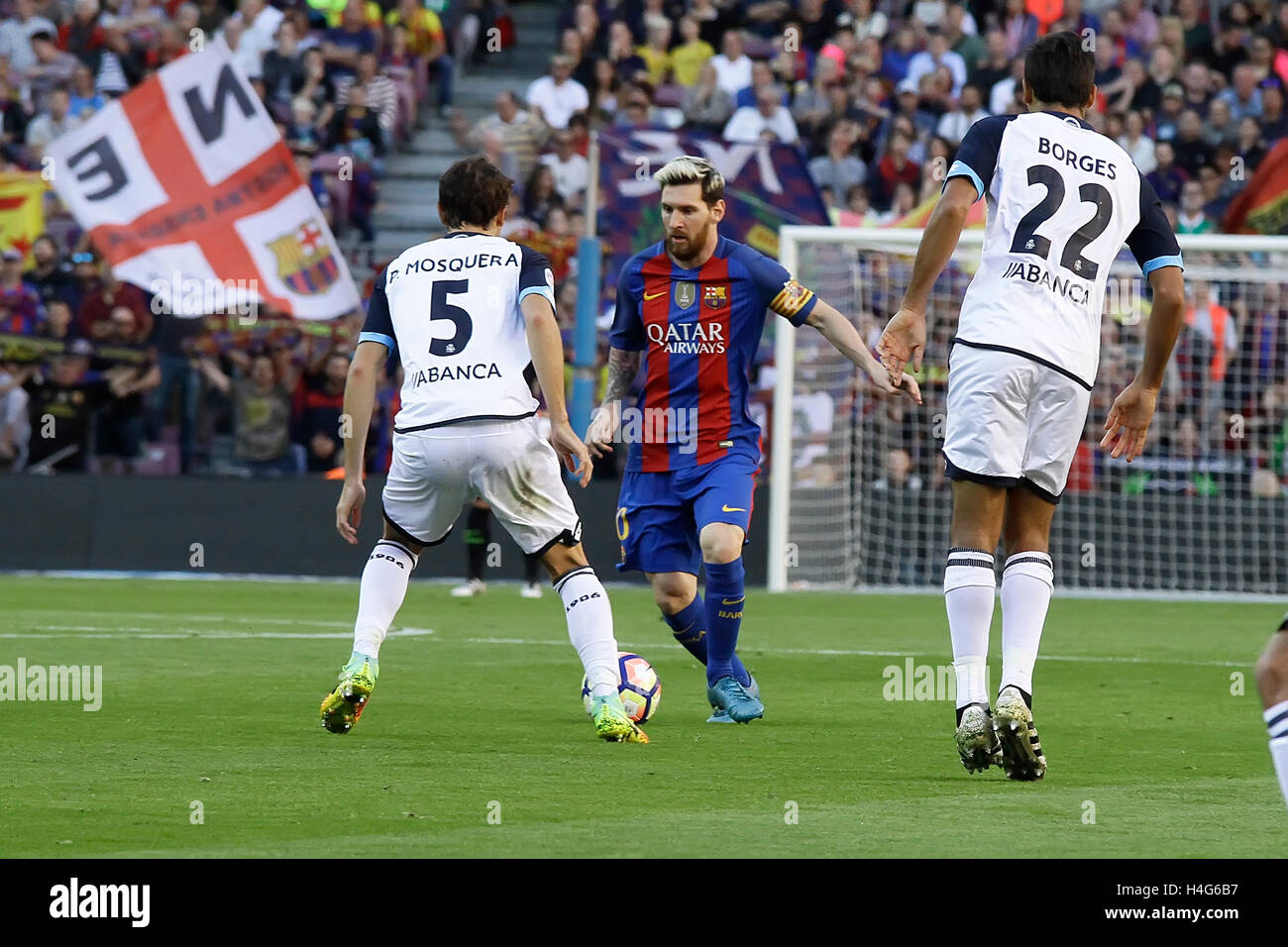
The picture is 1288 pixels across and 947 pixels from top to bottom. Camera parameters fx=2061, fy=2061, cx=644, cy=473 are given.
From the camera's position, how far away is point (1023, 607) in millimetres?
6453

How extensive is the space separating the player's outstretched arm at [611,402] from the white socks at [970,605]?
1960mm

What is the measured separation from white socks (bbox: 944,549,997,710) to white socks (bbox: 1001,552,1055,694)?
0.07 m

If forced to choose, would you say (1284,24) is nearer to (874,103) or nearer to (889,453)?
(874,103)

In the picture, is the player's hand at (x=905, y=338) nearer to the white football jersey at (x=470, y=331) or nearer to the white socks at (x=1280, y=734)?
the white football jersey at (x=470, y=331)

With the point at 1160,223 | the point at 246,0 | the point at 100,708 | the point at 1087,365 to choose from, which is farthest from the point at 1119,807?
the point at 246,0

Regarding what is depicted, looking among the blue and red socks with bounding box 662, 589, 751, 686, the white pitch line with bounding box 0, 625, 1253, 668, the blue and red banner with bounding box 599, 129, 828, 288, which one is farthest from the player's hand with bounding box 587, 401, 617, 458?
the blue and red banner with bounding box 599, 129, 828, 288

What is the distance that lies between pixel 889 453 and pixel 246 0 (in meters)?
9.53

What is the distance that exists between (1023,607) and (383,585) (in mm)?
2385

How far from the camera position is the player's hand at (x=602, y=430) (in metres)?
8.09

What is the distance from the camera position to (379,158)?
21.2 m

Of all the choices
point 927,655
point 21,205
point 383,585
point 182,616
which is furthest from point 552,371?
point 21,205
